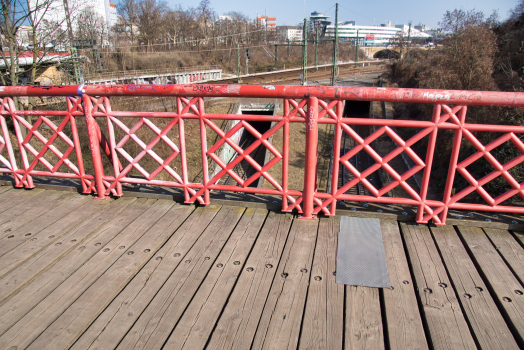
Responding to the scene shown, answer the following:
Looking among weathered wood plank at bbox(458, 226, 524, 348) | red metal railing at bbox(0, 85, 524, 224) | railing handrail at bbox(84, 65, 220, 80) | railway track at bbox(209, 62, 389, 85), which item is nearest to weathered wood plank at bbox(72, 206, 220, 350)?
red metal railing at bbox(0, 85, 524, 224)

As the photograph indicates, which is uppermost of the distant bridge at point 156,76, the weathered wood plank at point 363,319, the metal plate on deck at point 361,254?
the weathered wood plank at point 363,319

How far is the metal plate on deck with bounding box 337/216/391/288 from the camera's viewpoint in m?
2.43

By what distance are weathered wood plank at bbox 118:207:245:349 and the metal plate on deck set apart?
1003mm

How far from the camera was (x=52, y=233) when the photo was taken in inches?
123

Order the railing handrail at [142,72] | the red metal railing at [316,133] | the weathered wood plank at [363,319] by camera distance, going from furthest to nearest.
A: the railing handrail at [142,72] < the red metal railing at [316,133] < the weathered wood plank at [363,319]

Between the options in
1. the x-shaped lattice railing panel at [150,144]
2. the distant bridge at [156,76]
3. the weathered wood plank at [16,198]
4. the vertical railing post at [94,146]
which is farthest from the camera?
the distant bridge at [156,76]

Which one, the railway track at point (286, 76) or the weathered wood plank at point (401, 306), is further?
the railway track at point (286, 76)

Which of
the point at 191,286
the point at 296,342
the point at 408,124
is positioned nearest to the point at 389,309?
the point at 296,342

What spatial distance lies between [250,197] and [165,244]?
1.13 meters

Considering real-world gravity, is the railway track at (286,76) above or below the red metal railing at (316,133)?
below

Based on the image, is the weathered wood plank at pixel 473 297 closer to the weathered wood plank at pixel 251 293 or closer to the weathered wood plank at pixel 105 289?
the weathered wood plank at pixel 251 293

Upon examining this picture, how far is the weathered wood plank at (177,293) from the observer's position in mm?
1944

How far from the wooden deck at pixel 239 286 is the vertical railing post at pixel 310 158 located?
0.58 feet

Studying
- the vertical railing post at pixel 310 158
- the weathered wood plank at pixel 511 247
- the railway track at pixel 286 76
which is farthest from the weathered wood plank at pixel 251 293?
the railway track at pixel 286 76
